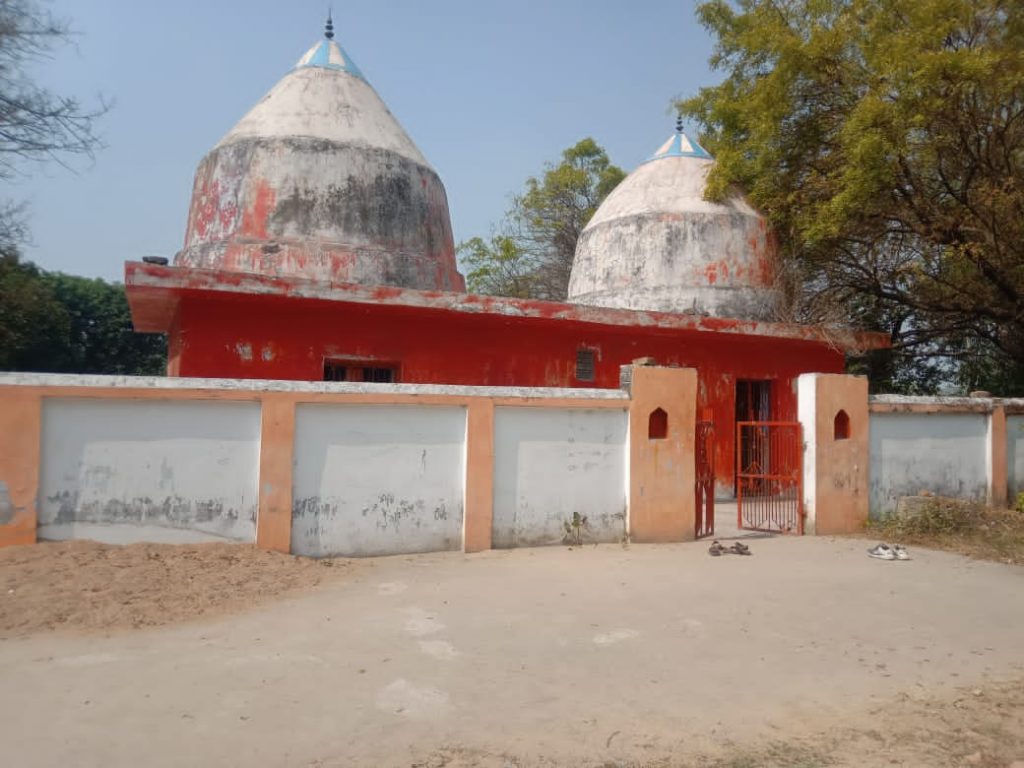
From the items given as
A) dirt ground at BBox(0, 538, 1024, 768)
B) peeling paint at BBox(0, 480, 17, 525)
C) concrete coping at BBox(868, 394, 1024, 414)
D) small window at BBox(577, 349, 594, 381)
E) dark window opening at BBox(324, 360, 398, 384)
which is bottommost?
dirt ground at BBox(0, 538, 1024, 768)

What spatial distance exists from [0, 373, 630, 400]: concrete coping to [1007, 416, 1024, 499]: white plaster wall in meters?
6.99

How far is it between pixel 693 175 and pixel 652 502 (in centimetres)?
796

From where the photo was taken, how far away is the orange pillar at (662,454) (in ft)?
28.1

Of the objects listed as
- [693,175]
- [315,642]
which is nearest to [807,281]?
[693,175]

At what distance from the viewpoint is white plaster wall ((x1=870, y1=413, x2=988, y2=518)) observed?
1017 centimetres

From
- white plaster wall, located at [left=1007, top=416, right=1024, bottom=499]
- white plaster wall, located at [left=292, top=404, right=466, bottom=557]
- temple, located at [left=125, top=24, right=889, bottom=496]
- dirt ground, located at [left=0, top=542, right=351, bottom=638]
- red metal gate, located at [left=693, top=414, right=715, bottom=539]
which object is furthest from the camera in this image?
white plaster wall, located at [left=1007, top=416, right=1024, bottom=499]

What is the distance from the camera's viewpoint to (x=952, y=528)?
966 centimetres

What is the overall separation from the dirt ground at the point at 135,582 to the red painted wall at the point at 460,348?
9.88ft

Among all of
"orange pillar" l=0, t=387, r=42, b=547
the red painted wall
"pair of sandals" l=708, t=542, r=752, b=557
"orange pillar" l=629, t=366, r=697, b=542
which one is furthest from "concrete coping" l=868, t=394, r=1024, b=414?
"orange pillar" l=0, t=387, r=42, b=547

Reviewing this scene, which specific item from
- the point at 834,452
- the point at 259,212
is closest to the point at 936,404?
the point at 834,452

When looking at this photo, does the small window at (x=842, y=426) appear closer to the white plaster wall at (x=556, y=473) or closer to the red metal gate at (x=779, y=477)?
the red metal gate at (x=779, y=477)

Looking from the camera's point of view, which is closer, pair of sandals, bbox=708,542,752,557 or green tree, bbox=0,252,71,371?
pair of sandals, bbox=708,542,752,557

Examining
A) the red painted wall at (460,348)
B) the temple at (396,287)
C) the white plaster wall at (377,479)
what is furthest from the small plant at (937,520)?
the white plaster wall at (377,479)

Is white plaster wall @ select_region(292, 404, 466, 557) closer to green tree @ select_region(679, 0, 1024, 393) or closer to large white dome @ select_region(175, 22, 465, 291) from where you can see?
large white dome @ select_region(175, 22, 465, 291)
